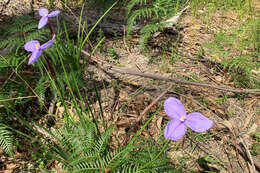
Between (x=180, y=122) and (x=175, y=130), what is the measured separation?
4cm

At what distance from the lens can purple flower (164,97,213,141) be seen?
72 cm

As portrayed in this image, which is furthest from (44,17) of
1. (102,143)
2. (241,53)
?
(241,53)

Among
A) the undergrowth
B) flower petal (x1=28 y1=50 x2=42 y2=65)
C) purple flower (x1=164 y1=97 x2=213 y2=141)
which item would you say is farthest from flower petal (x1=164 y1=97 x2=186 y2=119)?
the undergrowth

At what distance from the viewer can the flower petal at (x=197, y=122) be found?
73cm

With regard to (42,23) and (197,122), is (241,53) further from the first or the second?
(42,23)

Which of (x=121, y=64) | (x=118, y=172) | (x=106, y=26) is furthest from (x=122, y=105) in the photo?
(x=106, y=26)

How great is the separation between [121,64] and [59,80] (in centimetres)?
80

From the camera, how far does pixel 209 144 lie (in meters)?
1.49

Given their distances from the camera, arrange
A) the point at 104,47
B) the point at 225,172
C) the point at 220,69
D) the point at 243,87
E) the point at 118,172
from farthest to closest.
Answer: the point at 104,47
the point at 220,69
the point at 243,87
the point at 225,172
the point at 118,172

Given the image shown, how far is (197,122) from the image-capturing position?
75cm

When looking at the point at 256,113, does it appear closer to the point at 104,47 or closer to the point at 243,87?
the point at 243,87

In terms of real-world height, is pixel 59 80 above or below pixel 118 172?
above

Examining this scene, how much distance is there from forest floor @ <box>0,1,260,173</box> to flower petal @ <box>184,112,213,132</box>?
2.12 ft

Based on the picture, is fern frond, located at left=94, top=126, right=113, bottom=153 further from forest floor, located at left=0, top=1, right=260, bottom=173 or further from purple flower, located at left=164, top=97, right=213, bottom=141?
purple flower, located at left=164, top=97, right=213, bottom=141
